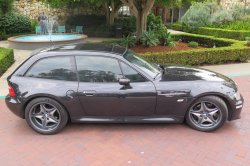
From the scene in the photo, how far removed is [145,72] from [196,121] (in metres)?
1.34

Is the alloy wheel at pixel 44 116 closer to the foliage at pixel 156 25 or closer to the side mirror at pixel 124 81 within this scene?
the side mirror at pixel 124 81

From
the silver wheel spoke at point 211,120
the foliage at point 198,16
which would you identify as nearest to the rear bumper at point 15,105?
the silver wheel spoke at point 211,120

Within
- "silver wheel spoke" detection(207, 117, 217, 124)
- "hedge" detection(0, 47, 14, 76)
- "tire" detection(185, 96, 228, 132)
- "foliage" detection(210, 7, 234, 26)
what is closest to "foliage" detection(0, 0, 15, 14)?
"hedge" detection(0, 47, 14, 76)

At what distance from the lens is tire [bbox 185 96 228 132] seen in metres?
3.92

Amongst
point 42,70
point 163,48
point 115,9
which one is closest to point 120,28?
point 115,9

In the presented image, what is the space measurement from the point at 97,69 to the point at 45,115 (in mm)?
1266

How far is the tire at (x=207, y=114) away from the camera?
392 centimetres

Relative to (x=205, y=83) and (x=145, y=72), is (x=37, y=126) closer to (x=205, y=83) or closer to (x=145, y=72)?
(x=145, y=72)

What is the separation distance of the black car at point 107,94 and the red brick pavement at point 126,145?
0.27m

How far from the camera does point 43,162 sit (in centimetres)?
335

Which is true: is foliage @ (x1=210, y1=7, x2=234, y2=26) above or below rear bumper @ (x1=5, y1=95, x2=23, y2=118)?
above

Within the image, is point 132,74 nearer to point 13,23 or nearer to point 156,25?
point 156,25

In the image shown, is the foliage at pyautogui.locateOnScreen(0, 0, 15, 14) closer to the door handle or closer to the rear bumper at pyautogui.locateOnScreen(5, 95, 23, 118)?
the rear bumper at pyautogui.locateOnScreen(5, 95, 23, 118)

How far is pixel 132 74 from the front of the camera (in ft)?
12.9
